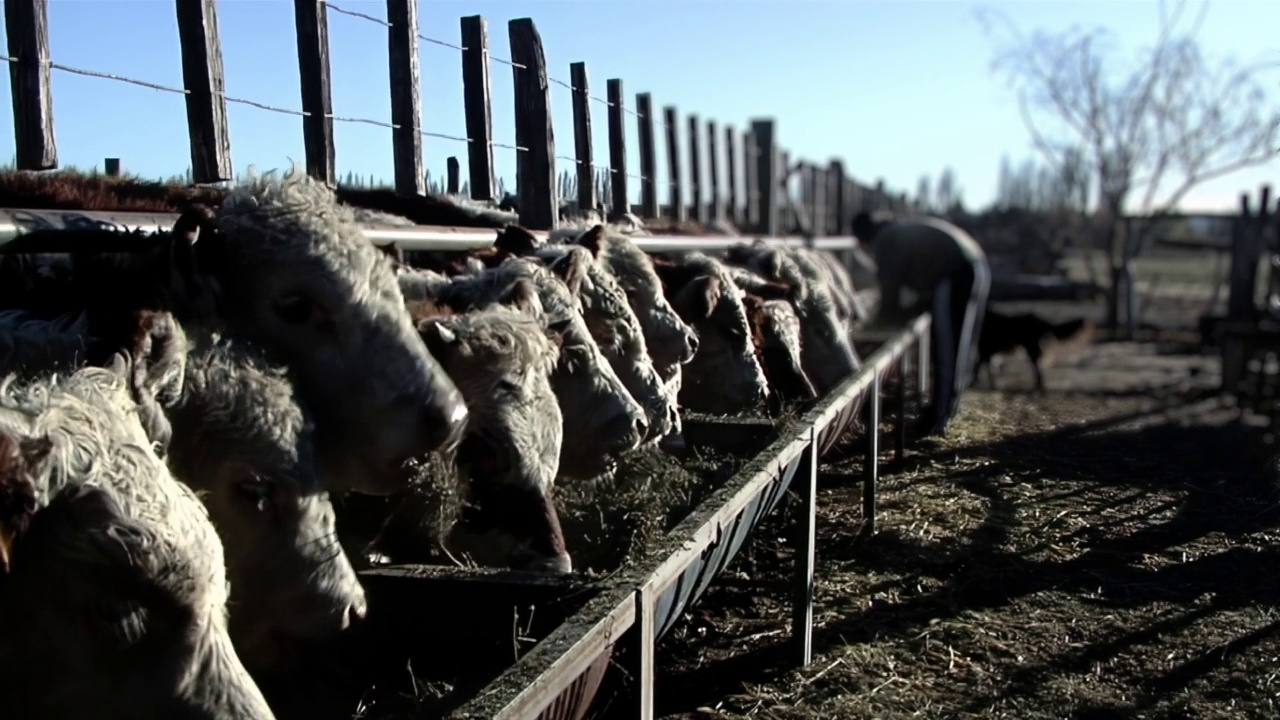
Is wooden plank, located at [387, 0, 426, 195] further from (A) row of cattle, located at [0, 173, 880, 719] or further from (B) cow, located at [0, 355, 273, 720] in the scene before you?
(B) cow, located at [0, 355, 273, 720]

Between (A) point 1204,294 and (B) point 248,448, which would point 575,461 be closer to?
(B) point 248,448

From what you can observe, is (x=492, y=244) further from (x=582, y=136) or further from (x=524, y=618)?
(x=524, y=618)

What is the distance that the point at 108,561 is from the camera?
248cm

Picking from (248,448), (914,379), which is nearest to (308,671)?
(248,448)

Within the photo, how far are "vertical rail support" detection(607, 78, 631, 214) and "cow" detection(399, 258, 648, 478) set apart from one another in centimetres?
380

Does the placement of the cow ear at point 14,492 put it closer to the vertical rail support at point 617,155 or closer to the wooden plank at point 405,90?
the wooden plank at point 405,90

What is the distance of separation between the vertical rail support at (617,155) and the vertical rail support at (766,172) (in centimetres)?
764

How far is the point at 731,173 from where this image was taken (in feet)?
50.9

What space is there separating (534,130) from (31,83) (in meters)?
3.39

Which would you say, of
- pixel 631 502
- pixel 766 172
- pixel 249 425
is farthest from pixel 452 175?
pixel 766 172

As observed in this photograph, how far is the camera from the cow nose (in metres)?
3.34

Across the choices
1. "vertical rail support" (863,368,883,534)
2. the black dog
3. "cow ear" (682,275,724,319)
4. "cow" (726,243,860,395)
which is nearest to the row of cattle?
"cow ear" (682,275,724,319)

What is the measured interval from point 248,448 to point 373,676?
0.68 m

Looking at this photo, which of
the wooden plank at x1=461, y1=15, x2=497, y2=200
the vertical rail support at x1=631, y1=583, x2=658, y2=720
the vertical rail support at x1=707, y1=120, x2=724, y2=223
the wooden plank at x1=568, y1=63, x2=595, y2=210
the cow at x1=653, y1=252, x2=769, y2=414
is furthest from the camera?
the vertical rail support at x1=707, y1=120, x2=724, y2=223
